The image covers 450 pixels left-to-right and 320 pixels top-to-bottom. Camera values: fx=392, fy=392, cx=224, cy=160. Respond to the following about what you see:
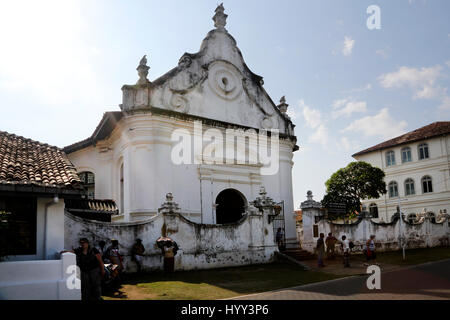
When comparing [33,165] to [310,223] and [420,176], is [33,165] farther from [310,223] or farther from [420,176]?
[420,176]

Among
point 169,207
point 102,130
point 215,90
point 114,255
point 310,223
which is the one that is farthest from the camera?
point 215,90

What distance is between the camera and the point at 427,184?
132ft

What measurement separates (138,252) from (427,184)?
118 feet

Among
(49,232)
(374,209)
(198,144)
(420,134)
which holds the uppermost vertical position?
(420,134)

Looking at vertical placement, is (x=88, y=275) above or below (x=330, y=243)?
above

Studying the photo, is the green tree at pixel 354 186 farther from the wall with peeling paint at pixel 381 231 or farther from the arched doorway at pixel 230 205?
the arched doorway at pixel 230 205

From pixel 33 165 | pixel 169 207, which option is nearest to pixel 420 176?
pixel 169 207

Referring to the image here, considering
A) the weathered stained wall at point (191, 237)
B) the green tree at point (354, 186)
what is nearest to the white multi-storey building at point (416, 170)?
the green tree at point (354, 186)

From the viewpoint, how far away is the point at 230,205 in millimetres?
20719

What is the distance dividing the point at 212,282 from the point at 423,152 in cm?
3593

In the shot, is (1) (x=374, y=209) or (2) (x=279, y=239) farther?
(1) (x=374, y=209)

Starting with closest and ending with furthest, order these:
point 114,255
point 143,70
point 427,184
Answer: point 114,255
point 143,70
point 427,184

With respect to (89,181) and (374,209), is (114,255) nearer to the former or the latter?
(89,181)

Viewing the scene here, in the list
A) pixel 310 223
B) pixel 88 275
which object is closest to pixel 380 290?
pixel 88 275
